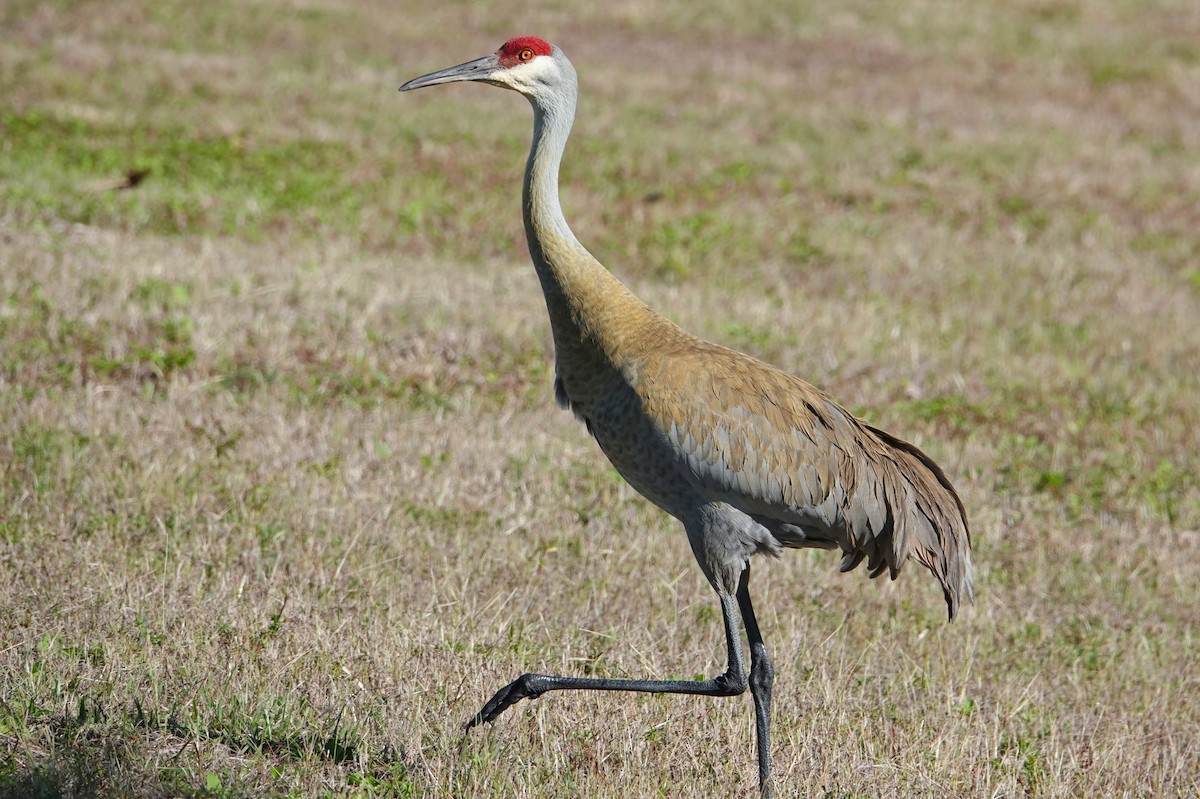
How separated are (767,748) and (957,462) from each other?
11.8ft

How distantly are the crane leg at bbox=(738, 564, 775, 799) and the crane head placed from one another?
1830 mm

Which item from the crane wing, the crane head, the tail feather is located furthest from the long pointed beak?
the tail feather

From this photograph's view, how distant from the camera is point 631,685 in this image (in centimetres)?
414

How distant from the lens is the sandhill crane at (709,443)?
422cm

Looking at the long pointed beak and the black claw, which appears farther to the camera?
the long pointed beak

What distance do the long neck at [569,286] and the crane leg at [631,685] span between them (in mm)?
938

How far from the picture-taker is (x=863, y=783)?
4258 mm

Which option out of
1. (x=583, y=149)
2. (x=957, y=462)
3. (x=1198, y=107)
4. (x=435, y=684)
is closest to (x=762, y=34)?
(x=1198, y=107)

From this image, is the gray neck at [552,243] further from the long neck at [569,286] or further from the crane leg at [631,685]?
the crane leg at [631,685]

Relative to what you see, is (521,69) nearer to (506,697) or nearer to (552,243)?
(552,243)

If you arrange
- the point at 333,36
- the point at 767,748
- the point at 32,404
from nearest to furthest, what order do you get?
the point at 767,748, the point at 32,404, the point at 333,36

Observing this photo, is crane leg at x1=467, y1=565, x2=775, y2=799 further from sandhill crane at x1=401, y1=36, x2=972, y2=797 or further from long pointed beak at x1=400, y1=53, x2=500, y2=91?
long pointed beak at x1=400, y1=53, x2=500, y2=91

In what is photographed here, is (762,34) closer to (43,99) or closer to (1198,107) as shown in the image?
(1198,107)

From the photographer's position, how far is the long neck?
4.32 metres
